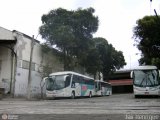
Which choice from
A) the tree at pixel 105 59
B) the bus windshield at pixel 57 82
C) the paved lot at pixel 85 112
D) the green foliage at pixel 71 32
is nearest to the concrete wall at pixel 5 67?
the bus windshield at pixel 57 82

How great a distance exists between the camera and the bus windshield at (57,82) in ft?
103

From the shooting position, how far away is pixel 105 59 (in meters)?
59.0

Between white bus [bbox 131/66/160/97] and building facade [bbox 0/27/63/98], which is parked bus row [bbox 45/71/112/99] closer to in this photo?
building facade [bbox 0/27/63/98]

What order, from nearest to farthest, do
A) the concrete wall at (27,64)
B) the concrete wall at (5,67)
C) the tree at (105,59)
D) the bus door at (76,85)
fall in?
the bus door at (76,85) → the concrete wall at (5,67) → the concrete wall at (27,64) → the tree at (105,59)

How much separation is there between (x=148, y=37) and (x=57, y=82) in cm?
1330

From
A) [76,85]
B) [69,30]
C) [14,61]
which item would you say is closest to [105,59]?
[69,30]

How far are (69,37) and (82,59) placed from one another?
255 inches

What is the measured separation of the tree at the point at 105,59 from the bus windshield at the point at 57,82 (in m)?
15.3

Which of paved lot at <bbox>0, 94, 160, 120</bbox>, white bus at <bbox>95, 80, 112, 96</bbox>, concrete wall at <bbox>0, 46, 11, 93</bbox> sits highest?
concrete wall at <bbox>0, 46, 11, 93</bbox>

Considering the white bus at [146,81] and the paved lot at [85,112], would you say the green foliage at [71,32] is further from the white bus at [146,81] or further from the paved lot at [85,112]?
the paved lot at [85,112]

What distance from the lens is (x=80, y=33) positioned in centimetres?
4122

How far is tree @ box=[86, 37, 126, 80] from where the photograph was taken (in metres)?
47.8

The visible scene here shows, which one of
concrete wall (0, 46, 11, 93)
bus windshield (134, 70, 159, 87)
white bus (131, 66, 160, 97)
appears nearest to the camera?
white bus (131, 66, 160, 97)

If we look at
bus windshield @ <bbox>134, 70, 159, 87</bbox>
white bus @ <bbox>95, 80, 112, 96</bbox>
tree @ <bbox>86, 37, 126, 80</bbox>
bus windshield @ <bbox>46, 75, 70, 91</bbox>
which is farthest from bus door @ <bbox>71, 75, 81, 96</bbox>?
tree @ <bbox>86, 37, 126, 80</bbox>
